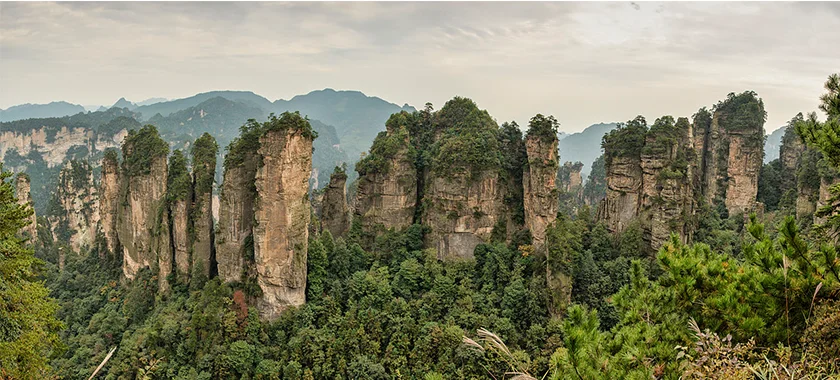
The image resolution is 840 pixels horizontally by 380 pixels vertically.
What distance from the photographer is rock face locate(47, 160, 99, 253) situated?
62438 millimetres

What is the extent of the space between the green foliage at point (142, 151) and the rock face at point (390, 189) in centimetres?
1237

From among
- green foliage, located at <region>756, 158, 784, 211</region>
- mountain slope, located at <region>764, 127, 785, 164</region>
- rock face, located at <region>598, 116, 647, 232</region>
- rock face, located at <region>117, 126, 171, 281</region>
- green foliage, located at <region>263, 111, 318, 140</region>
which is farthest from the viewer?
mountain slope, located at <region>764, 127, 785, 164</region>

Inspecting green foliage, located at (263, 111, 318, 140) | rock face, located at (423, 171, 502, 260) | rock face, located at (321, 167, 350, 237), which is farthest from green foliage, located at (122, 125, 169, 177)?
rock face, located at (423, 171, 502, 260)

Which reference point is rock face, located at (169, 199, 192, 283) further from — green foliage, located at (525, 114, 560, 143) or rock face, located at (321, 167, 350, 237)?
green foliage, located at (525, 114, 560, 143)

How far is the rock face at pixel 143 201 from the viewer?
96.8 ft

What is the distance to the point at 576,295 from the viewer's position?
26641 millimetres

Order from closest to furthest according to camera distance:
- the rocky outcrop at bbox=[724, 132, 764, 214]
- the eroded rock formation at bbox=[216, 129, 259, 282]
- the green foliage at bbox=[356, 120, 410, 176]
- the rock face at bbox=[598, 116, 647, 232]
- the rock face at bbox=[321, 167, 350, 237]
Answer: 1. the eroded rock formation at bbox=[216, 129, 259, 282]
2. the rock face at bbox=[598, 116, 647, 232]
3. the green foliage at bbox=[356, 120, 410, 176]
4. the rock face at bbox=[321, 167, 350, 237]
5. the rocky outcrop at bbox=[724, 132, 764, 214]

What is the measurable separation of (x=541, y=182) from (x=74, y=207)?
2503 inches

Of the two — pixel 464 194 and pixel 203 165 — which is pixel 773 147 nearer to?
pixel 464 194

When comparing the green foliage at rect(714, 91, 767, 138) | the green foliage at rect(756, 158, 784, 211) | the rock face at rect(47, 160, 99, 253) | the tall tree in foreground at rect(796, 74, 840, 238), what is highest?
the green foliage at rect(714, 91, 767, 138)

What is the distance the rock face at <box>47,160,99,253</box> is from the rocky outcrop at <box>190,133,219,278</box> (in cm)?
4516

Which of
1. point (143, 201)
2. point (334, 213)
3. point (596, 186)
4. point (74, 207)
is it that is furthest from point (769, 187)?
point (74, 207)

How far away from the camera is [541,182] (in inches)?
1125

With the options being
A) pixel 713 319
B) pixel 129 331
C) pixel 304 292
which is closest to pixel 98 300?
pixel 129 331
